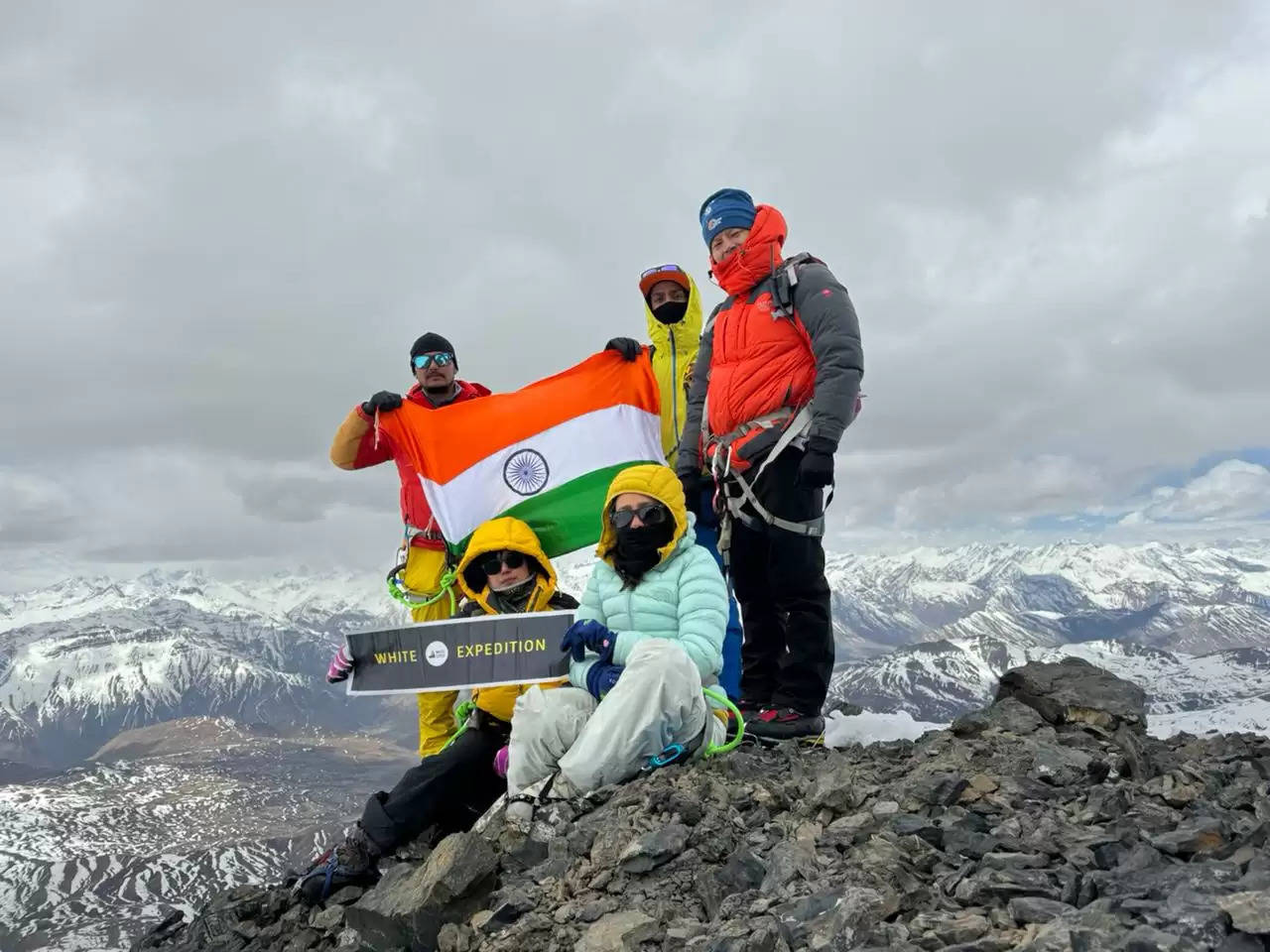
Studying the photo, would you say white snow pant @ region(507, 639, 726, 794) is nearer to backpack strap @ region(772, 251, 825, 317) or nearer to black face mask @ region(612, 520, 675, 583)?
black face mask @ region(612, 520, 675, 583)

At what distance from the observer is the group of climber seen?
276 inches

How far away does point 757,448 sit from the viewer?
29.0 feet

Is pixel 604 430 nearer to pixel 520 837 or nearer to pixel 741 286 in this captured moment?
pixel 741 286

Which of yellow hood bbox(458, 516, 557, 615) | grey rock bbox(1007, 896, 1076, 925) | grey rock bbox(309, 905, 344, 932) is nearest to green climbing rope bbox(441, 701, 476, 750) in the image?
yellow hood bbox(458, 516, 557, 615)

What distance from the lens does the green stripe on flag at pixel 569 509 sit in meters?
11.5

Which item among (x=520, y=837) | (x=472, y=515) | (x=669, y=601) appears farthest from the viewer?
(x=472, y=515)

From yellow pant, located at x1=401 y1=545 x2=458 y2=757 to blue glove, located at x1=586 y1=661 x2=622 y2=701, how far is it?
3061 mm

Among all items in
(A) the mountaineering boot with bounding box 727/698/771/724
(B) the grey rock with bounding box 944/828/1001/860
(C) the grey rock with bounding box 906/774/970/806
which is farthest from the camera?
(A) the mountaineering boot with bounding box 727/698/771/724

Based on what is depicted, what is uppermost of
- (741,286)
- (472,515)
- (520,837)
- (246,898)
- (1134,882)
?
(741,286)

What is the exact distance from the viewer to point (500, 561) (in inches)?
370

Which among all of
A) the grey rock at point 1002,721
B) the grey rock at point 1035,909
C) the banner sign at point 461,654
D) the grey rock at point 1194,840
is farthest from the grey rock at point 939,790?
the banner sign at point 461,654

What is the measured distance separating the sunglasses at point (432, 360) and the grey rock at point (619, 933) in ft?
28.9

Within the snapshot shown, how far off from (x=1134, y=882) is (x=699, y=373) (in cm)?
723

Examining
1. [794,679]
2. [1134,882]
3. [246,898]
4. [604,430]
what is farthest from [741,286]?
[246,898]
